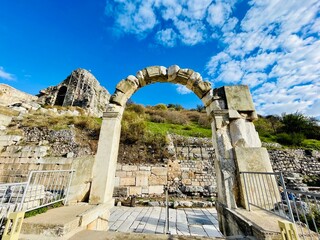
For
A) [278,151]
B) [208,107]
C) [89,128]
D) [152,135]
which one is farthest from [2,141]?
[278,151]

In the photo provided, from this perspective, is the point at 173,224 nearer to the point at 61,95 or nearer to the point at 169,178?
the point at 169,178

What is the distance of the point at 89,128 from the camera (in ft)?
36.1

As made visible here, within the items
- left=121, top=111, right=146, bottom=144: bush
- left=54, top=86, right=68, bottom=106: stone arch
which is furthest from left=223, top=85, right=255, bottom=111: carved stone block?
left=54, top=86, right=68, bottom=106: stone arch

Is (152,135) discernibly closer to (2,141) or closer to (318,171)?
(2,141)

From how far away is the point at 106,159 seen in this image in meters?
3.46

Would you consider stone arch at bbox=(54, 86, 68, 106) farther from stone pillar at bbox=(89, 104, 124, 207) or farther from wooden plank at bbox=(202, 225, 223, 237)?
wooden plank at bbox=(202, 225, 223, 237)

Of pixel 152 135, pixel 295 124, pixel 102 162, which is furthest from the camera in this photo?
pixel 295 124

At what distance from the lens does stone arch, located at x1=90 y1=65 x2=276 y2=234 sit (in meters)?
3.15

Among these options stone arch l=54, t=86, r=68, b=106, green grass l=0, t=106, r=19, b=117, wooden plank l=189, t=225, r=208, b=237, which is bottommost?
wooden plank l=189, t=225, r=208, b=237

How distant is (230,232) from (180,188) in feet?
19.1

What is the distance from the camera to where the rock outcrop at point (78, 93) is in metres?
25.7

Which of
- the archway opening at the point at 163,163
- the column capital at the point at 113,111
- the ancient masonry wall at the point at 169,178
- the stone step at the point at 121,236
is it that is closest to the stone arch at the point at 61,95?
the archway opening at the point at 163,163

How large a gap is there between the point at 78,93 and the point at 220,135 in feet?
91.6

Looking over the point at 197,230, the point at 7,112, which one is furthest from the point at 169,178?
the point at 7,112
